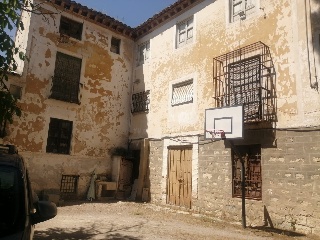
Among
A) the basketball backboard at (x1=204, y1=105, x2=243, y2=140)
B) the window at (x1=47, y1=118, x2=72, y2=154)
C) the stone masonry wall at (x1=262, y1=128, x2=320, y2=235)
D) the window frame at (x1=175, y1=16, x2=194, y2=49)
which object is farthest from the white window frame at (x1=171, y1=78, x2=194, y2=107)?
the window at (x1=47, y1=118, x2=72, y2=154)

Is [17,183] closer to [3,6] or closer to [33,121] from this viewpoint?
[3,6]

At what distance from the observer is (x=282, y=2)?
909cm

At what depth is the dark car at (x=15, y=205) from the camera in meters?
2.35

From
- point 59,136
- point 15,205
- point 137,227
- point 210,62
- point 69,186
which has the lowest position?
point 137,227

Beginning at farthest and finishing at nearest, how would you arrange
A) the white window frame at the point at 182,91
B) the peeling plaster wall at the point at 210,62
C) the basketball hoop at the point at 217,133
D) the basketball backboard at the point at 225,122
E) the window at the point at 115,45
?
the window at the point at 115,45 → the white window frame at the point at 182,91 → the basketball hoop at the point at 217,133 → the basketball backboard at the point at 225,122 → the peeling plaster wall at the point at 210,62

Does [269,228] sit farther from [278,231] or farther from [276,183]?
[276,183]

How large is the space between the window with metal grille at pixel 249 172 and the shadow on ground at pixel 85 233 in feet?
12.9

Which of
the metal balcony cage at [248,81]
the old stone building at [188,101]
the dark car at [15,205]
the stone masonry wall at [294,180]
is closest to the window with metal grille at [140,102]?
the old stone building at [188,101]

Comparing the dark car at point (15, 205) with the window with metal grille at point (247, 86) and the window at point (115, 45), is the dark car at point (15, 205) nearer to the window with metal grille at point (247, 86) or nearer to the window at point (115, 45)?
the window with metal grille at point (247, 86)

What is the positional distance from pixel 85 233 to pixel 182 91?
24.5ft

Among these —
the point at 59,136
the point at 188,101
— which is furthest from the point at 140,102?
the point at 59,136

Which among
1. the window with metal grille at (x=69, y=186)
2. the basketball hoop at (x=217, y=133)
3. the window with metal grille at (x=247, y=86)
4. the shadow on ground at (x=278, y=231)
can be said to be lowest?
the shadow on ground at (x=278, y=231)

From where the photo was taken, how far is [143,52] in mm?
15281

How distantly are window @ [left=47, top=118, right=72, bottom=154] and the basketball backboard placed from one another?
280 inches
